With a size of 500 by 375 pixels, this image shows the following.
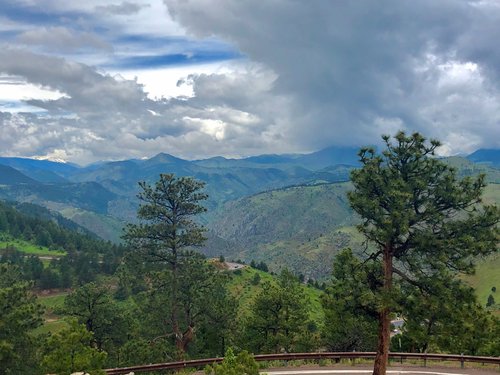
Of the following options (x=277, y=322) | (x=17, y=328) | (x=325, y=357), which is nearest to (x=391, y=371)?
A: (x=325, y=357)

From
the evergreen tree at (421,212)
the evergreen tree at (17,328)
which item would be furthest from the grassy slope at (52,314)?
the evergreen tree at (421,212)

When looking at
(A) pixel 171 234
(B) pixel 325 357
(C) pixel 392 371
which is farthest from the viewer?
(A) pixel 171 234

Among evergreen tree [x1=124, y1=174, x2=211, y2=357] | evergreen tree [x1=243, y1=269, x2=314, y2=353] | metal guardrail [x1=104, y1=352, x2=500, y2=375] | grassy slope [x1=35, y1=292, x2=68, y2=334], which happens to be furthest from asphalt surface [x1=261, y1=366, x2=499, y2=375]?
grassy slope [x1=35, y1=292, x2=68, y2=334]

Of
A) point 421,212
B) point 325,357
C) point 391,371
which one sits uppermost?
point 421,212

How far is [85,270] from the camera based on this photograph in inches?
7805

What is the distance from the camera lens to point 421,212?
28.8 m

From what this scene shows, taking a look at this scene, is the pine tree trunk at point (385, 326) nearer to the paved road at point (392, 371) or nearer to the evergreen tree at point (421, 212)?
the evergreen tree at point (421, 212)

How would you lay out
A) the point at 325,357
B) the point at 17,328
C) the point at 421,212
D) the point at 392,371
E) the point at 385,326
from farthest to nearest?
the point at 17,328 → the point at 325,357 → the point at 392,371 → the point at 385,326 → the point at 421,212

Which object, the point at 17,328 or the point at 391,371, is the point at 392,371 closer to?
the point at 391,371

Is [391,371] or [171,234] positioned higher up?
[171,234]

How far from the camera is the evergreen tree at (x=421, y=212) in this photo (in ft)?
90.6

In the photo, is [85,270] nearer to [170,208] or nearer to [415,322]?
[170,208]

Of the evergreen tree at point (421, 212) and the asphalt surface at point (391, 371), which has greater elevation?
the evergreen tree at point (421, 212)

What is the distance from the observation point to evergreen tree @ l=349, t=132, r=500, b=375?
1088 inches
